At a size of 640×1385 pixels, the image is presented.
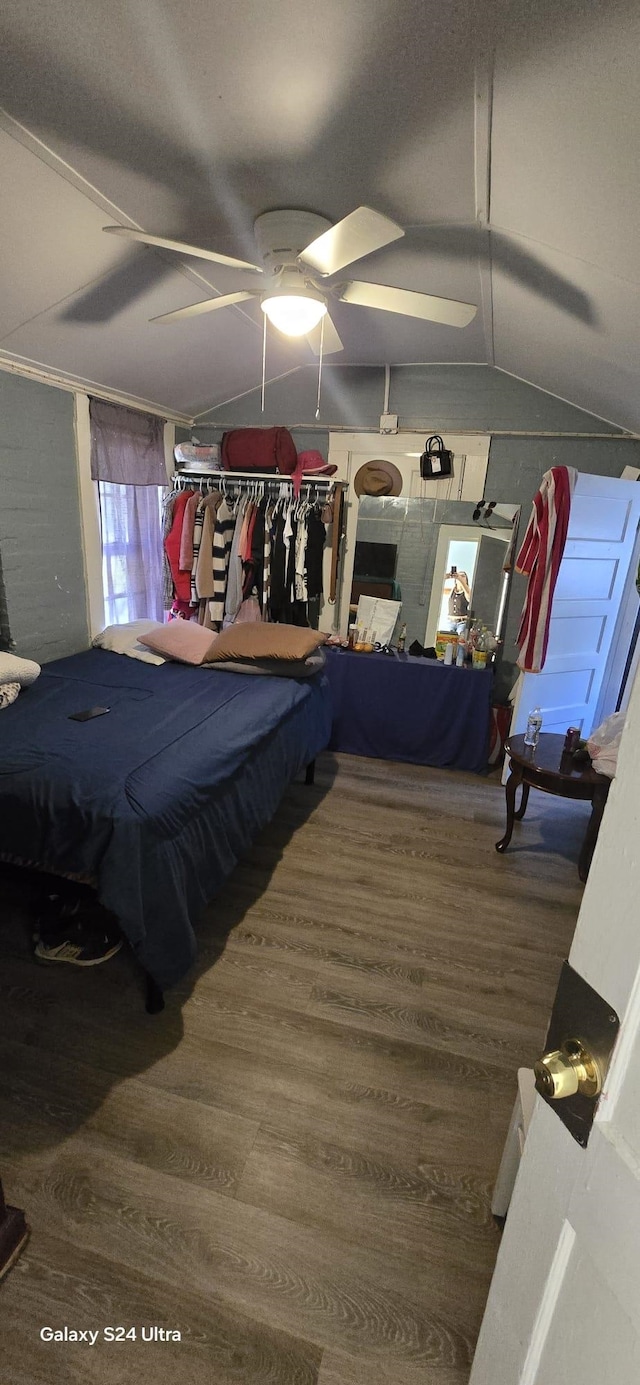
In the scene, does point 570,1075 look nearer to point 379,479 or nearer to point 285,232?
point 285,232

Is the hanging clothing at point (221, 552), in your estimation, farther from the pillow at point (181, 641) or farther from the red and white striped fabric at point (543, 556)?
the red and white striped fabric at point (543, 556)

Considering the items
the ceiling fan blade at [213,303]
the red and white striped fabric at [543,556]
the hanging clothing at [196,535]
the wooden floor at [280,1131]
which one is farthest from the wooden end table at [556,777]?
the hanging clothing at [196,535]

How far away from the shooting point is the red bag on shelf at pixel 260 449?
4.14 m

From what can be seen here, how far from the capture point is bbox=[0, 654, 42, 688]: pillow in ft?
8.39

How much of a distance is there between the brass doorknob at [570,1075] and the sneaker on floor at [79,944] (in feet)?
6.10

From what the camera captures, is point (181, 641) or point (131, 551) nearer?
point (181, 641)

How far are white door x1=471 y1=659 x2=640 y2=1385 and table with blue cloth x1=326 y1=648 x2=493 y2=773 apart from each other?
3.09 meters

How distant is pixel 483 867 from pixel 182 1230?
6.21 feet

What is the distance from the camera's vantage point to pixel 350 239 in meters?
1.59

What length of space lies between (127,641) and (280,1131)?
2753mm

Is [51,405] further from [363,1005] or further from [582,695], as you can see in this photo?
[582,695]

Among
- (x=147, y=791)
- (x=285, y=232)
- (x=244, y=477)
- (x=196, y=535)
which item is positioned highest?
(x=285, y=232)

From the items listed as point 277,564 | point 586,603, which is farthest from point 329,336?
point 586,603

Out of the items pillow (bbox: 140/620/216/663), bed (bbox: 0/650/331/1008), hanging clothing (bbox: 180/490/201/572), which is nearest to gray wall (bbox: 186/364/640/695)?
hanging clothing (bbox: 180/490/201/572)
